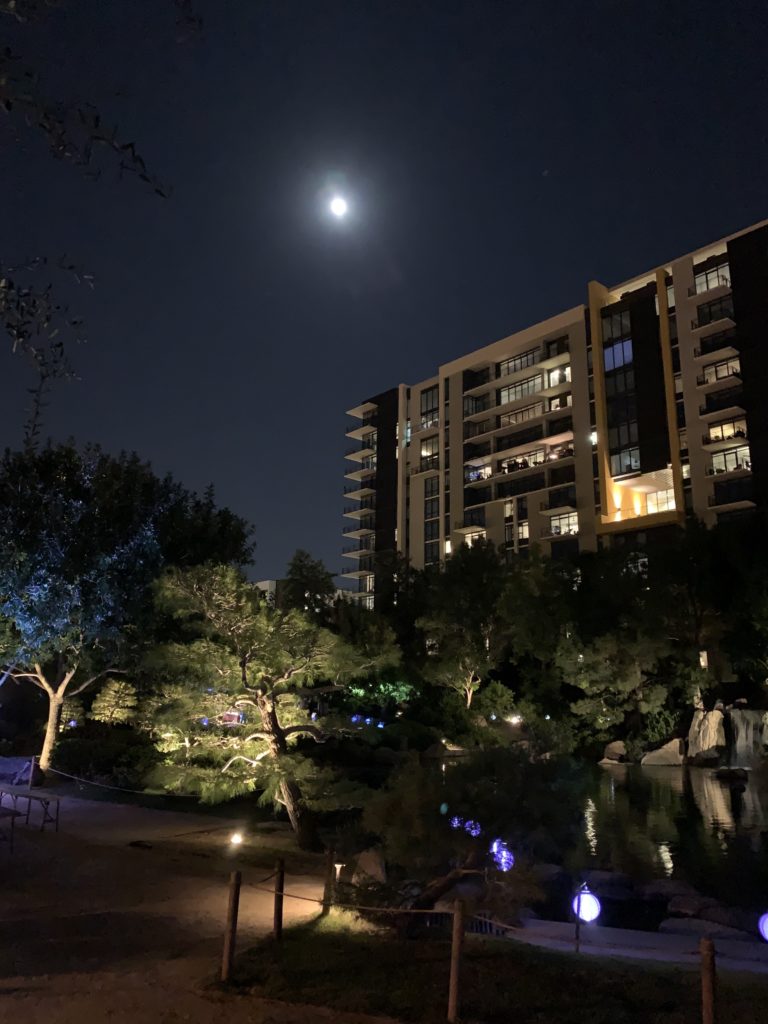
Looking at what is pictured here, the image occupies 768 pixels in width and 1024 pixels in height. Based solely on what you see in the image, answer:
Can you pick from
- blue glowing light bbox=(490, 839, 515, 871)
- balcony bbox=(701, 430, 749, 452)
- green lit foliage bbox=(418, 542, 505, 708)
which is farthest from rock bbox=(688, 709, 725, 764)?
blue glowing light bbox=(490, 839, 515, 871)

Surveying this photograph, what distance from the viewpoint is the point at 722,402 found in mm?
48344

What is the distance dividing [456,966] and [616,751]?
35065mm

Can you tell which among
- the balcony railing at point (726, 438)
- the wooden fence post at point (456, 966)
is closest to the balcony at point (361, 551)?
the balcony railing at point (726, 438)

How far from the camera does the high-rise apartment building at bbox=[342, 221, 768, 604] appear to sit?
47656 millimetres

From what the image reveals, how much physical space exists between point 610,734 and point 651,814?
1786cm

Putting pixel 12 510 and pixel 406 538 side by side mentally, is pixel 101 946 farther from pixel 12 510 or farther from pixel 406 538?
pixel 406 538

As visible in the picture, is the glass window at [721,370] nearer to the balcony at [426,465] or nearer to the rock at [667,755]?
the rock at [667,755]

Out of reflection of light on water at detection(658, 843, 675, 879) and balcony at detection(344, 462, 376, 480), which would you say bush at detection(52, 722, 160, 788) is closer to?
reflection of light on water at detection(658, 843, 675, 879)

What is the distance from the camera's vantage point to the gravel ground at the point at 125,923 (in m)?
5.74

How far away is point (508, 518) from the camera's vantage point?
201ft

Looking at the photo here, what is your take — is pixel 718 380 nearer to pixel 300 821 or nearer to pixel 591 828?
pixel 591 828

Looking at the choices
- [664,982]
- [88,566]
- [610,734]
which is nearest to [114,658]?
[88,566]

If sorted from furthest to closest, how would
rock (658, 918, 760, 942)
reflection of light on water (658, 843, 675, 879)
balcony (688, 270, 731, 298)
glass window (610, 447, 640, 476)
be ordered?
glass window (610, 447, 640, 476), balcony (688, 270, 731, 298), reflection of light on water (658, 843, 675, 879), rock (658, 918, 760, 942)

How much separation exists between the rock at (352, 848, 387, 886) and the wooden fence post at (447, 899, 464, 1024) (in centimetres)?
360
